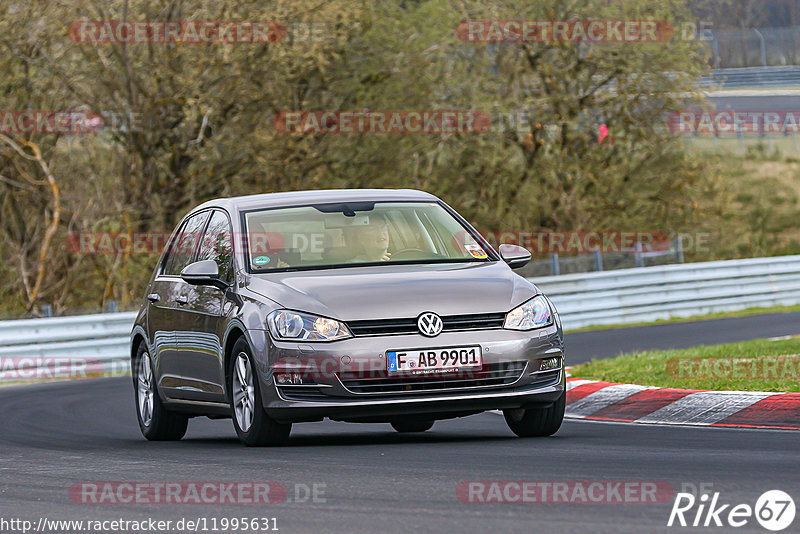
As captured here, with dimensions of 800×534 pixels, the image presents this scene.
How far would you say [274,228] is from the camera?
995cm

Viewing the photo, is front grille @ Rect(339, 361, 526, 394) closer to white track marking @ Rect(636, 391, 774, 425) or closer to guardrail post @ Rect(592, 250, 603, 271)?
white track marking @ Rect(636, 391, 774, 425)

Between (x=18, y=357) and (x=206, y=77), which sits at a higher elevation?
(x=206, y=77)

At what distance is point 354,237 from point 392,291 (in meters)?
1.11

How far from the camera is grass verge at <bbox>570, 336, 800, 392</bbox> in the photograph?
11.2m

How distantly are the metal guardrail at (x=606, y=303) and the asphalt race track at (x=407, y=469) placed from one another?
8.58 metres

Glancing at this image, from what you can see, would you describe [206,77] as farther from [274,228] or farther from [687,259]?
[274,228]

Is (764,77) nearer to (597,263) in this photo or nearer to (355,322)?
(597,263)

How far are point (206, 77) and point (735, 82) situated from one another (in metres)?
32.0

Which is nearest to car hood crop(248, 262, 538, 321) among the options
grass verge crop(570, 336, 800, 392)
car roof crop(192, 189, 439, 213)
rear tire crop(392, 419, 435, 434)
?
car roof crop(192, 189, 439, 213)

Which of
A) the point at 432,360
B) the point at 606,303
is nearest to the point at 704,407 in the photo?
the point at 432,360

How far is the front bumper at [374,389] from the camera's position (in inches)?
341

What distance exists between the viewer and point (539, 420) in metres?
9.42

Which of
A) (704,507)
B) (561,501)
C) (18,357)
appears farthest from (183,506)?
(18,357)

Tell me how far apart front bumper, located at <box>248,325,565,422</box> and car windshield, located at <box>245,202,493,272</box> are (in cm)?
96
